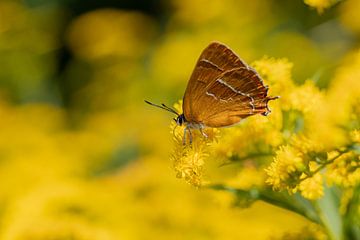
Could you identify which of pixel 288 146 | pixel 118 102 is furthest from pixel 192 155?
pixel 118 102

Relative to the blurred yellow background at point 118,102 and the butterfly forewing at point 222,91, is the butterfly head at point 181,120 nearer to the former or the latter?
the butterfly forewing at point 222,91

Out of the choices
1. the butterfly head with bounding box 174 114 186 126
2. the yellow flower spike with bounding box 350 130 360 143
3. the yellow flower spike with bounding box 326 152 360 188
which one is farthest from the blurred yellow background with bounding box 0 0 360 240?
the yellow flower spike with bounding box 350 130 360 143

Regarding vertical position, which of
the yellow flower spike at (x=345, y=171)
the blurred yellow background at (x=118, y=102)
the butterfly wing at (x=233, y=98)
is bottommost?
the yellow flower spike at (x=345, y=171)

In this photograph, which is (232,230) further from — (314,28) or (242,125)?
(314,28)

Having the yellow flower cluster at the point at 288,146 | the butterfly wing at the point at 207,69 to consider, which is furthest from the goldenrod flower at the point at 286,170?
the butterfly wing at the point at 207,69

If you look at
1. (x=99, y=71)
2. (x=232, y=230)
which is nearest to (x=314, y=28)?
(x=99, y=71)

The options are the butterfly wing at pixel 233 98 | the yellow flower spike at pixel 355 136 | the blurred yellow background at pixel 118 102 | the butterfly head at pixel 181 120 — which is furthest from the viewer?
the blurred yellow background at pixel 118 102

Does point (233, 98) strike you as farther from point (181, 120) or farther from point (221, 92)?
point (181, 120)
